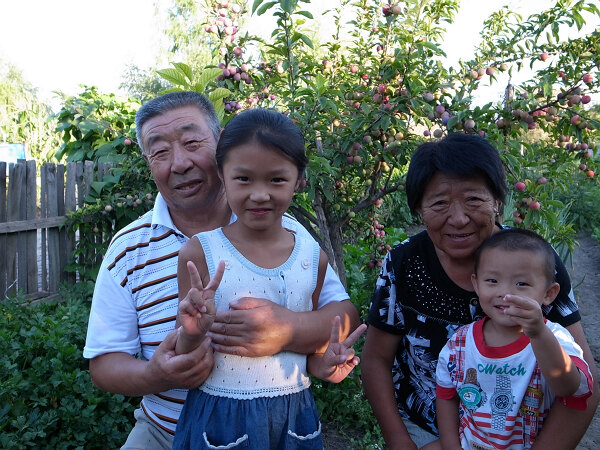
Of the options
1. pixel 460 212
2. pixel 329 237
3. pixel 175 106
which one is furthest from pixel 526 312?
pixel 329 237

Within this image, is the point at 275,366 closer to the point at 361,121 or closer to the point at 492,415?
the point at 492,415

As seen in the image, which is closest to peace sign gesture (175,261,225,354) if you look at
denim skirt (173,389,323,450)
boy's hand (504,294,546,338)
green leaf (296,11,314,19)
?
denim skirt (173,389,323,450)

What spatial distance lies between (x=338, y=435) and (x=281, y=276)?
192 cm

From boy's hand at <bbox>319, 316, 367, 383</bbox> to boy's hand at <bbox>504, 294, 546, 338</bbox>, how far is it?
404 mm

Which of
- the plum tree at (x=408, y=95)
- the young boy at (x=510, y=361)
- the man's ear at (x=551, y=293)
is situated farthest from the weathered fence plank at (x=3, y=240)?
the man's ear at (x=551, y=293)

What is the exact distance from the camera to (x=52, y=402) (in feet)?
9.07

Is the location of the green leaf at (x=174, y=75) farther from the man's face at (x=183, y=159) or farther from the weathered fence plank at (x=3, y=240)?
the weathered fence plank at (x=3, y=240)

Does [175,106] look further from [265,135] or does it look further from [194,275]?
[194,275]

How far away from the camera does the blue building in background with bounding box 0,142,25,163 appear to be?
11525mm

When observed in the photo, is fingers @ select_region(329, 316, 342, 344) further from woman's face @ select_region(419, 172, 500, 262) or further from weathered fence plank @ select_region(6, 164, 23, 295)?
weathered fence plank @ select_region(6, 164, 23, 295)

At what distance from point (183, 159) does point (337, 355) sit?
89 cm

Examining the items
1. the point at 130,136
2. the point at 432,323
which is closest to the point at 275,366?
the point at 432,323

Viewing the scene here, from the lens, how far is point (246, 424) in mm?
1480

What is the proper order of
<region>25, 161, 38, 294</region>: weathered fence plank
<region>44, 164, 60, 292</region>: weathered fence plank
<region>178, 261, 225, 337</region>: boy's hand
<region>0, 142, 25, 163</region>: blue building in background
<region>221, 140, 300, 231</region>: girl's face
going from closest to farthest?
1. <region>178, 261, 225, 337</region>: boy's hand
2. <region>221, 140, 300, 231</region>: girl's face
3. <region>25, 161, 38, 294</region>: weathered fence plank
4. <region>44, 164, 60, 292</region>: weathered fence plank
5. <region>0, 142, 25, 163</region>: blue building in background
